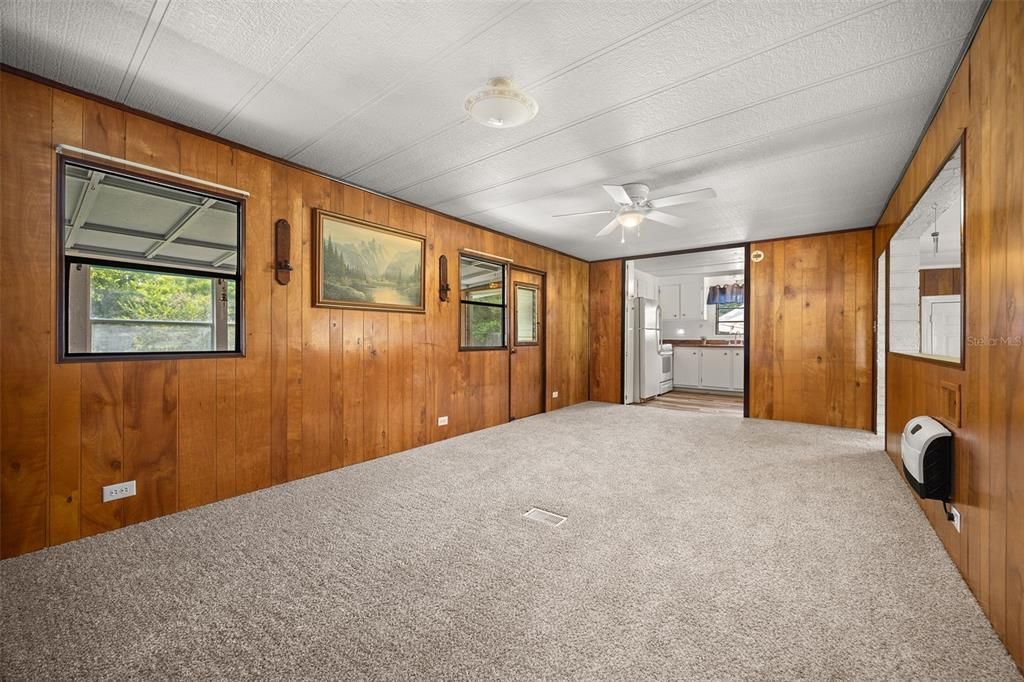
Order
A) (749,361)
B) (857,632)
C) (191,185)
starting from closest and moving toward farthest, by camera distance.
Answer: (857,632), (191,185), (749,361)

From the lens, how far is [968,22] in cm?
171

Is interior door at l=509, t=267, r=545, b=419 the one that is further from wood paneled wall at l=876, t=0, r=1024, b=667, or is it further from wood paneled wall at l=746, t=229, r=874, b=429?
wood paneled wall at l=876, t=0, r=1024, b=667

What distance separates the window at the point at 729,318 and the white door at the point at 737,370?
0.87 metres

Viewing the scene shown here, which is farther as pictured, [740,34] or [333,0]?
[740,34]

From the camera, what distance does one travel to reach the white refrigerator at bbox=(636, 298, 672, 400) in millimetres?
6762

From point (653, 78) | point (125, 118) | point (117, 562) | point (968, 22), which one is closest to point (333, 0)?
point (653, 78)

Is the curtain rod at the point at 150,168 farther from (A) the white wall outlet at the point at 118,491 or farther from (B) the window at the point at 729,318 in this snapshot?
(B) the window at the point at 729,318

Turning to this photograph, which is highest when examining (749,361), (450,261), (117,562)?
(450,261)

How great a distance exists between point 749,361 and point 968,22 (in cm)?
437

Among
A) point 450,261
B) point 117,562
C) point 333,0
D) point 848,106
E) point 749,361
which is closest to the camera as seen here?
point 333,0

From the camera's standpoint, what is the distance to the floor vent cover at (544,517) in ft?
8.00

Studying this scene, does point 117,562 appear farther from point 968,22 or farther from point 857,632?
point 968,22

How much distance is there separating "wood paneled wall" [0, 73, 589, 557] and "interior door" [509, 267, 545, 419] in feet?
3.55

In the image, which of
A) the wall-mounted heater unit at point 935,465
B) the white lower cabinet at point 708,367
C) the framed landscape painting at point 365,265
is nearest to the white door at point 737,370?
the white lower cabinet at point 708,367
